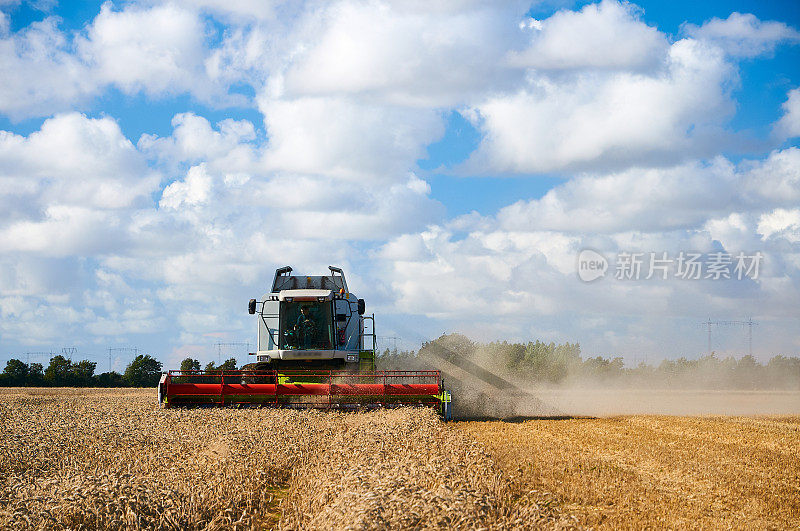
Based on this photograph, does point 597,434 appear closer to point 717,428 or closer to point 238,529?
point 717,428

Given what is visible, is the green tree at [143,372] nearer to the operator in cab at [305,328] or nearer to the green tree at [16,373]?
the green tree at [16,373]

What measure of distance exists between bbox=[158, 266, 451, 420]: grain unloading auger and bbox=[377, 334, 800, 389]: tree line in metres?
4.13

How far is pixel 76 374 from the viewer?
1961 inches

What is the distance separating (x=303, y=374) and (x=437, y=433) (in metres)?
6.55

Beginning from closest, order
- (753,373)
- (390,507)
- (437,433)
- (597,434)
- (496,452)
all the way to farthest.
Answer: (390,507)
(496,452)
(437,433)
(597,434)
(753,373)

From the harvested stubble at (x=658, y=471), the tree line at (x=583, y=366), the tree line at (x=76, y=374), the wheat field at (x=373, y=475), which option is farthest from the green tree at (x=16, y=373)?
the harvested stubble at (x=658, y=471)

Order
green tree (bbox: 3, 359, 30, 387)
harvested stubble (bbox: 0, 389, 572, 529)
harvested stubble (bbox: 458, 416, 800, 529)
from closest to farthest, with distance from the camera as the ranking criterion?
harvested stubble (bbox: 0, 389, 572, 529) < harvested stubble (bbox: 458, 416, 800, 529) < green tree (bbox: 3, 359, 30, 387)

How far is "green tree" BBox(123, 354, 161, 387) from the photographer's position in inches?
1994

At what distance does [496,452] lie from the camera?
33.8 ft

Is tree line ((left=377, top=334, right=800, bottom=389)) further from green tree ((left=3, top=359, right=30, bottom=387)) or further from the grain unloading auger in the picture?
green tree ((left=3, top=359, right=30, bottom=387))

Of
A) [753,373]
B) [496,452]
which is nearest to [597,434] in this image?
[496,452]

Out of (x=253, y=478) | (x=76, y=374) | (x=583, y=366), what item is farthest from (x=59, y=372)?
(x=253, y=478)

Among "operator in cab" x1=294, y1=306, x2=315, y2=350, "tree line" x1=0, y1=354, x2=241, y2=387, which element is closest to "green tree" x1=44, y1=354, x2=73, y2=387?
"tree line" x1=0, y1=354, x2=241, y2=387

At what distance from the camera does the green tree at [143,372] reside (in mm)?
50656
